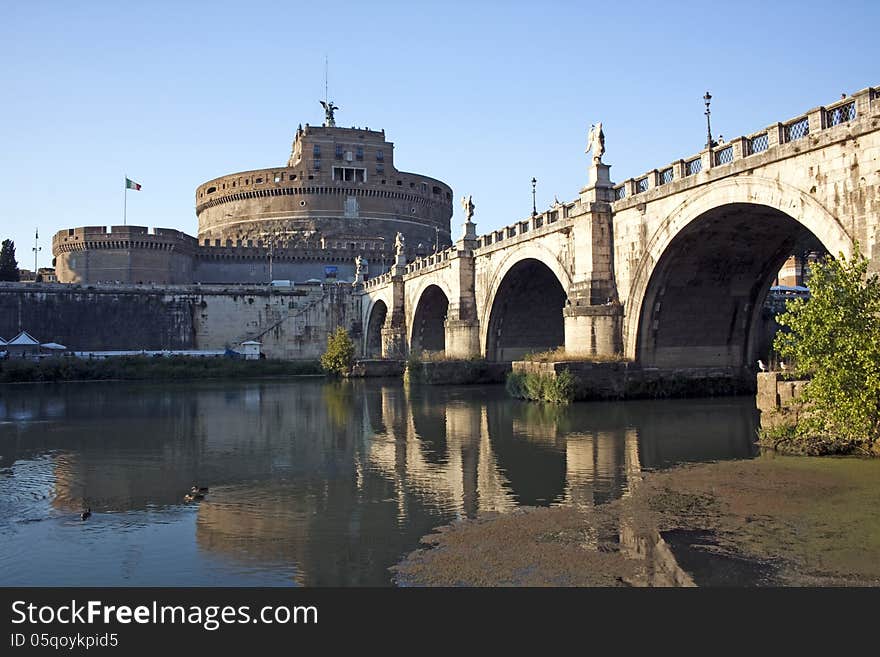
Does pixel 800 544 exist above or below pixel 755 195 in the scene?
below

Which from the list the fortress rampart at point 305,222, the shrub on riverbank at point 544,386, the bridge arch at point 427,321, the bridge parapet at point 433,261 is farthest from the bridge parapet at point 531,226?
the fortress rampart at point 305,222

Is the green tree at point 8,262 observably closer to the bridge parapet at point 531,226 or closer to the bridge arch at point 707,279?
the bridge parapet at point 531,226

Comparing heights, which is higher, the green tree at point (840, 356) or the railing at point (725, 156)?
the railing at point (725, 156)

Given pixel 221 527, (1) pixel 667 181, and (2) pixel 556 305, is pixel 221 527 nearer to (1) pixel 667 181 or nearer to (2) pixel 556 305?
(1) pixel 667 181

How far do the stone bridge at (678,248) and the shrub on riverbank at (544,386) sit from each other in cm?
189

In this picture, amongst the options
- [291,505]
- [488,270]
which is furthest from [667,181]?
[291,505]

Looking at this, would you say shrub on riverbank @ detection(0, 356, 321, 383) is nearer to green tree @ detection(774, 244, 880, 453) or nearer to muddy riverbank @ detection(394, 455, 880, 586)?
green tree @ detection(774, 244, 880, 453)

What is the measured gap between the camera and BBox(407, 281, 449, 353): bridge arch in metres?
49.5

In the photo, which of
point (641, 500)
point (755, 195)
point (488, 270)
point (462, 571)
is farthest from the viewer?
point (488, 270)

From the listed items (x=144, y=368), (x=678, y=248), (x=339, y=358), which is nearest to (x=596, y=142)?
(x=678, y=248)

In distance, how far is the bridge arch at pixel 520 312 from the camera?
35.2 metres

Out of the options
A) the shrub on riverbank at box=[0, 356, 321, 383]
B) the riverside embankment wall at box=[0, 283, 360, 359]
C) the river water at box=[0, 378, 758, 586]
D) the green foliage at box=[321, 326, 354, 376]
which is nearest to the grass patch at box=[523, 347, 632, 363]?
the river water at box=[0, 378, 758, 586]
